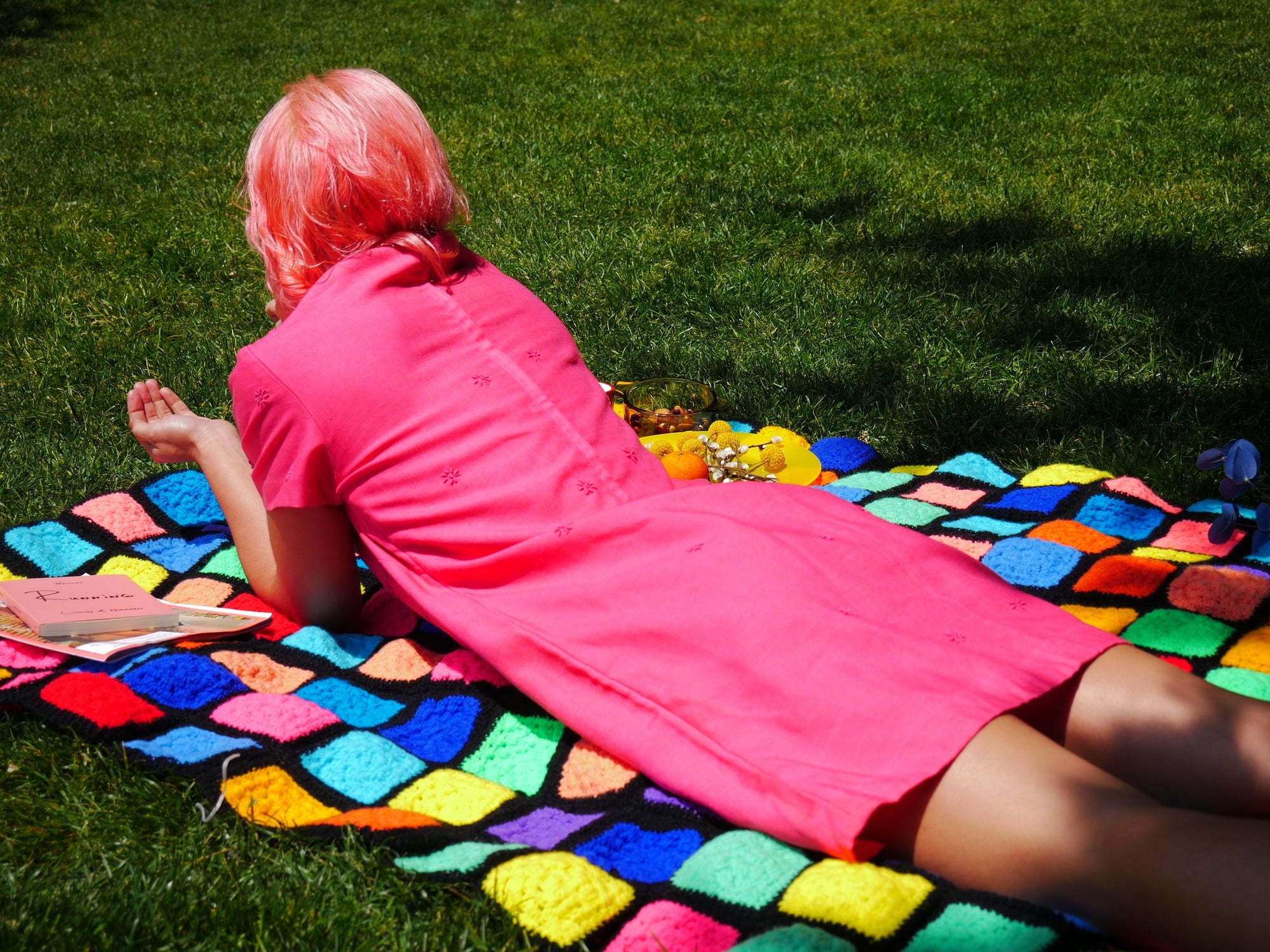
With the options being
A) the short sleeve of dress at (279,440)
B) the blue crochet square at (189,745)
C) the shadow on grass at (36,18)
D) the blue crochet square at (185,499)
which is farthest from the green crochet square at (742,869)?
the shadow on grass at (36,18)

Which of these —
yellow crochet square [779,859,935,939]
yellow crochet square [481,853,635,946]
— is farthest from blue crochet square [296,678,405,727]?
yellow crochet square [779,859,935,939]

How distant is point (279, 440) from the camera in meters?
2.01

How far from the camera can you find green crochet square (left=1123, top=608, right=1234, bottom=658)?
2.22 metres

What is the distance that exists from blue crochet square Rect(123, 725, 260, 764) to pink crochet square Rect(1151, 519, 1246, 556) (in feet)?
6.53

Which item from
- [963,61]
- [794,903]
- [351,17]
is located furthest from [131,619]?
[351,17]

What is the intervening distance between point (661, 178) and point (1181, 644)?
3.91 metres

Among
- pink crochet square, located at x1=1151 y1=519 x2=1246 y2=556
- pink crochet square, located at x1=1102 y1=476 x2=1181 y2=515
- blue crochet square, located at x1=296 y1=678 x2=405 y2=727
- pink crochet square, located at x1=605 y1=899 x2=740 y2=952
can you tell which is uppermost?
pink crochet square, located at x1=1102 y1=476 x2=1181 y2=515

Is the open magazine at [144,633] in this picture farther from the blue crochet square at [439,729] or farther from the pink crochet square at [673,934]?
the pink crochet square at [673,934]

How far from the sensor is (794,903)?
1.49 m

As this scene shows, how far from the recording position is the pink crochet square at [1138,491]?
2763mm

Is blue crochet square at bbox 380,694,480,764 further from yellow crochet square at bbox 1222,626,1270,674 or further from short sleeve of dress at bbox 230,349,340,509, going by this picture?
yellow crochet square at bbox 1222,626,1270,674

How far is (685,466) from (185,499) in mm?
1254

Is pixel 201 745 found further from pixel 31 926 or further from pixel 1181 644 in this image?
pixel 1181 644

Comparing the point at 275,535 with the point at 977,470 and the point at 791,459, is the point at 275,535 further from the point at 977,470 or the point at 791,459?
the point at 977,470
